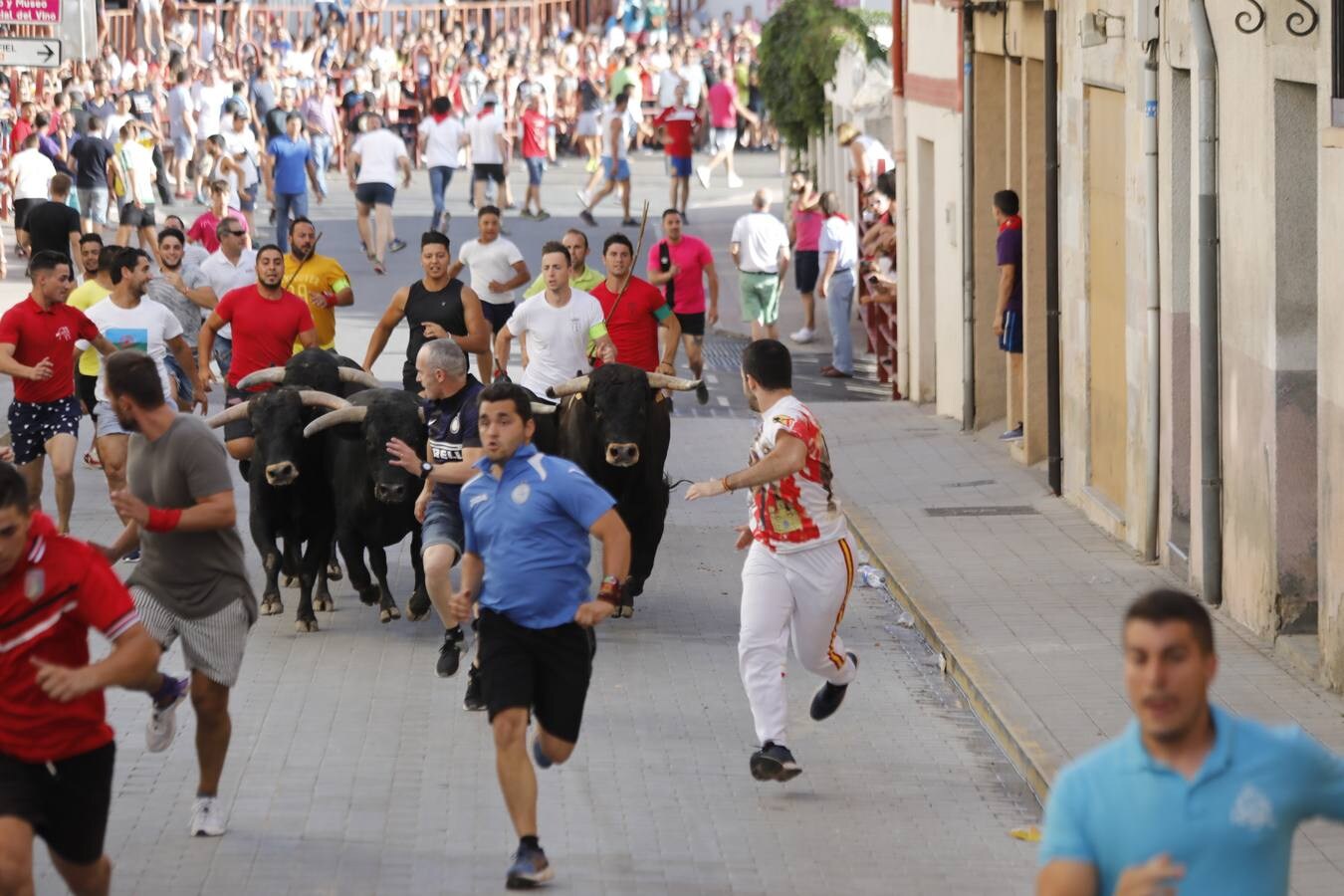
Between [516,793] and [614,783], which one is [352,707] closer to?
[614,783]

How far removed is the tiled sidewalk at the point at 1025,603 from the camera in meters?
10.5

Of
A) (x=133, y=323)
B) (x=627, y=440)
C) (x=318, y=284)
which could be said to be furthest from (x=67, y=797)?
(x=318, y=284)

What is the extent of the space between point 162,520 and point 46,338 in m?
6.43

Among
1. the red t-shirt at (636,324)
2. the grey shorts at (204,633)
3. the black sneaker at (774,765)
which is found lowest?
the black sneaker at (774,765)

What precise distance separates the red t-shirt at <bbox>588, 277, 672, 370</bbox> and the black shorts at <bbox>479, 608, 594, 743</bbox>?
7.55m

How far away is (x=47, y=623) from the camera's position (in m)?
6.57

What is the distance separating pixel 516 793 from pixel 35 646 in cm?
211

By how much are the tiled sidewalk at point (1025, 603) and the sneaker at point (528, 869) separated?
238 centimetres

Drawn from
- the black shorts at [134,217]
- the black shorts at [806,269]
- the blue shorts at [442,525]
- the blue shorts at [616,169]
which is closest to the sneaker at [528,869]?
the blue shorts at [442,525]

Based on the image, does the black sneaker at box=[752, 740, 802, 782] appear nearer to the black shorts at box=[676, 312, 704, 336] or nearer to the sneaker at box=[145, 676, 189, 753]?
the sneaker at box=[145, 676, 189, 753]

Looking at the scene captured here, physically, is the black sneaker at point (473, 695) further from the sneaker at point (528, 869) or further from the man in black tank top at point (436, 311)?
the man in black tank top at point (436, 311)

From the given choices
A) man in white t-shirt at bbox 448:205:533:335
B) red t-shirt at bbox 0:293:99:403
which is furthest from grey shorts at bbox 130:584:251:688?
man in white t-shirt at bbox 448:205:533:335

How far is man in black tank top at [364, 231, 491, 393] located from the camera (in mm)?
15203

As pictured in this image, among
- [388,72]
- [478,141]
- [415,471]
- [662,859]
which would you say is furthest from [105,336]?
[388,72]
